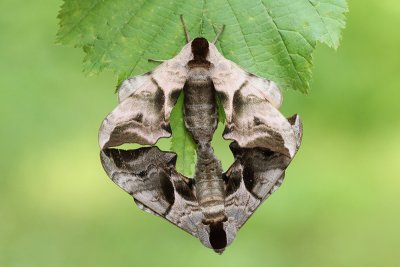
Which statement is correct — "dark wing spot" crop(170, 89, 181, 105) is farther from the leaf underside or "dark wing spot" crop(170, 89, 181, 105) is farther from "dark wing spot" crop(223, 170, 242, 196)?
"dark wing spot" crop(223, 170, 242, 196)

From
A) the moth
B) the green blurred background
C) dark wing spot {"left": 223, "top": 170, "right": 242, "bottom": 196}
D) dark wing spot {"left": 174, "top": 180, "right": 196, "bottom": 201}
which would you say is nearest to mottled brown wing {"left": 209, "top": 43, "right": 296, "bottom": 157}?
the moth

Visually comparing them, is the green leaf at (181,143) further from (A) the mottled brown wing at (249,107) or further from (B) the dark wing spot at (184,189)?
(A) the mottled brown wing at (249,107)

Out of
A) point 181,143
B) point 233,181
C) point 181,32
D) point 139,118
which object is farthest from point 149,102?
point 233,181

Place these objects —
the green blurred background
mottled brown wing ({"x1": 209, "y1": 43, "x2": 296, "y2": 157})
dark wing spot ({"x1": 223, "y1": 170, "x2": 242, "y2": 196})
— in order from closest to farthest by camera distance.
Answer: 1. mottled brown wing ({"x1": 209, "y1": 43, "x2": 296, "y2": 157})
2. dark wing spot ({"x1": 223, "y1": 170, "x2": 242, "y2": 196})
3. the green blurred background

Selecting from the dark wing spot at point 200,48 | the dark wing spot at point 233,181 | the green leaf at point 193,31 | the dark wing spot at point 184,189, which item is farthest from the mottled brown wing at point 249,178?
the dark wing spot at point 200,48

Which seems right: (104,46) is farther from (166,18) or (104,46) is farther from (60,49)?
(60,49)

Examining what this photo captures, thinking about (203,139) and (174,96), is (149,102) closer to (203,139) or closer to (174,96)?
(174,96)
